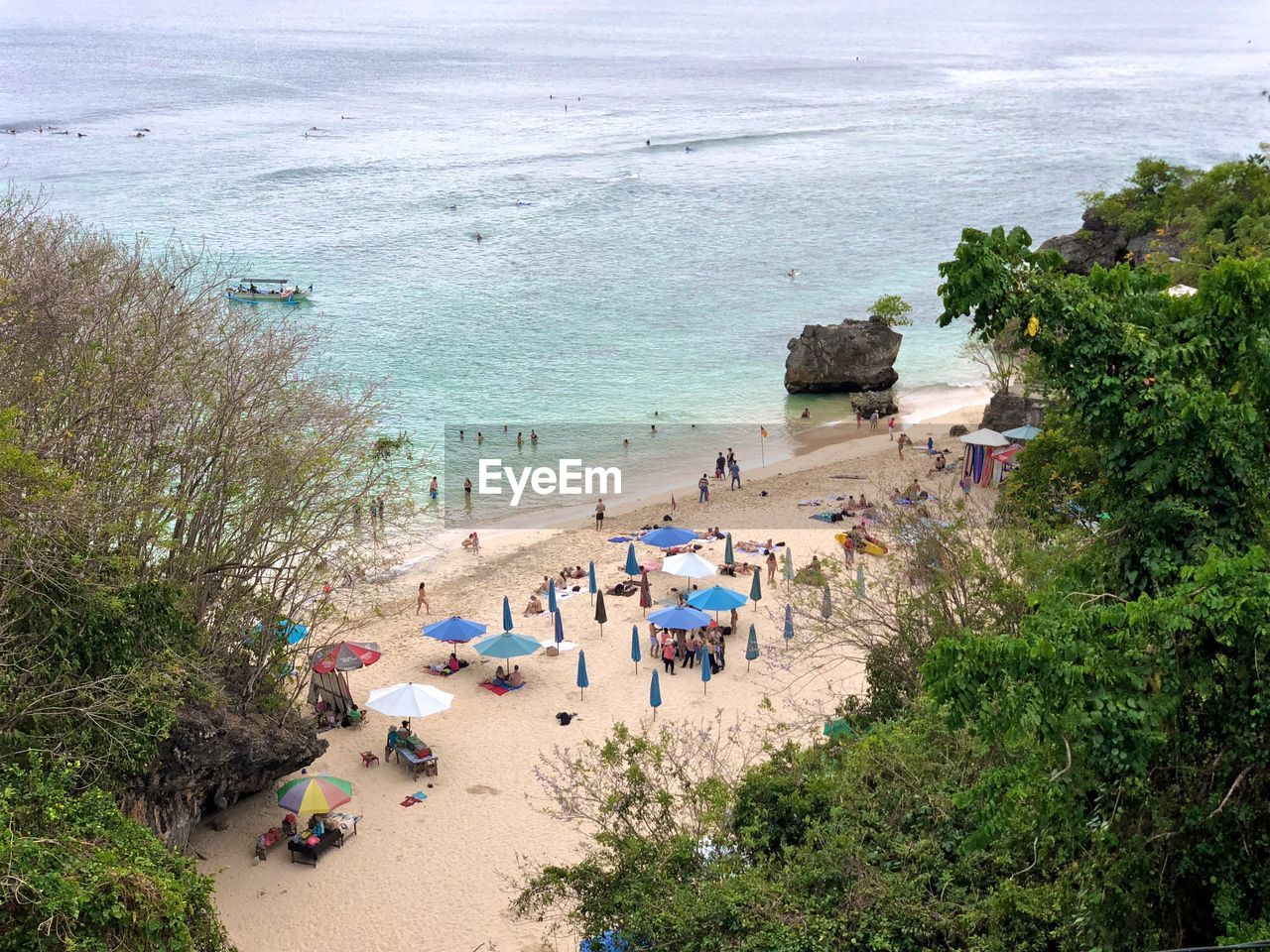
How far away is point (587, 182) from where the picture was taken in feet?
285

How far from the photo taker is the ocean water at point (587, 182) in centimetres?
5419

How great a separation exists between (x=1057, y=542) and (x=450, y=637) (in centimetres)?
1248

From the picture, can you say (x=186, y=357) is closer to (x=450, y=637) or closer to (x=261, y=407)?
(x=261, y=407)

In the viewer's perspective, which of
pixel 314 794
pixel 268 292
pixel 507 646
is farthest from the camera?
pixel 268 292

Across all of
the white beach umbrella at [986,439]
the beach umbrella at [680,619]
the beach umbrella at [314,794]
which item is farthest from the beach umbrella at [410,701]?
the white beach umbrella at [986,439]

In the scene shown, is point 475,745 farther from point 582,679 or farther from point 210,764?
point 210,764

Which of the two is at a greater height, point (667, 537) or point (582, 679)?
point (667, 537)

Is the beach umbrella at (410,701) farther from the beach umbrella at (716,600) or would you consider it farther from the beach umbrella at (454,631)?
the beach umbrella at (716,600)

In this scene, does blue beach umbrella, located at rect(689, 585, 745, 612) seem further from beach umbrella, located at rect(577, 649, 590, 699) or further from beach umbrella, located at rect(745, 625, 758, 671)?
beach umbrella, located at rect(577, 649, 590, 699)

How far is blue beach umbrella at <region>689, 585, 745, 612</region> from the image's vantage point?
25109 millimetres

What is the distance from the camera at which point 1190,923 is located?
32.7 ft

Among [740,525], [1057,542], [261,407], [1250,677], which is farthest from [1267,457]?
[740,525]

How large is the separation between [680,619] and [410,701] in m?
5.80

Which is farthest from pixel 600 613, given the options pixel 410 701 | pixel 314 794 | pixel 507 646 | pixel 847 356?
pixel 847 356
